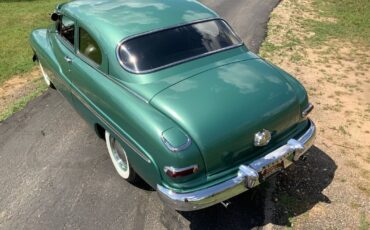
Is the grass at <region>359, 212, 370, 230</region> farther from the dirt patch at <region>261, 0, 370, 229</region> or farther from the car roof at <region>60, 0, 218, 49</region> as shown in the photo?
the car roof at <region>60, 0, 218, 49</region>

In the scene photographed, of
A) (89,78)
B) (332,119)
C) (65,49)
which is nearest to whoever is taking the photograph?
(89,78)

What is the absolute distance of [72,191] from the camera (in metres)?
4.78

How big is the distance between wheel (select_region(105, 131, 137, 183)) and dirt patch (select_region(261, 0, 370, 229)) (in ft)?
6.03

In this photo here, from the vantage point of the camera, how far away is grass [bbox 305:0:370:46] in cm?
988

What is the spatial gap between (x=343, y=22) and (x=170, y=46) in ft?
26.8

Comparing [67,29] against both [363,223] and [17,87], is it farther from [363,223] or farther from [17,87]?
[363,223]

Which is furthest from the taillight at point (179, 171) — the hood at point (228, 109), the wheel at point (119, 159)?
the wheel at point (119, 159)

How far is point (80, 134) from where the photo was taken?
5.84 metres

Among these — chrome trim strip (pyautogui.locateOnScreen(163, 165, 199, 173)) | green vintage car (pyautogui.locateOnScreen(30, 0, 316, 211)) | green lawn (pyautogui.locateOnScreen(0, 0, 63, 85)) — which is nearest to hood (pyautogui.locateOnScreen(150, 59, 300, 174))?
green vintage car (pyautogui.locateOnScreen(30, 0, 316, 211))

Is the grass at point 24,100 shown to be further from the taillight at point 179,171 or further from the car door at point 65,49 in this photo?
the taillight at point 179,171

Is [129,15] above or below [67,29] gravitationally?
above

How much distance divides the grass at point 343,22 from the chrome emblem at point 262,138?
6406 mm

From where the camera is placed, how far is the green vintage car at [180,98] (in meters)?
3.67

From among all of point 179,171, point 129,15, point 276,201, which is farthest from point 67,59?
point 276,201
